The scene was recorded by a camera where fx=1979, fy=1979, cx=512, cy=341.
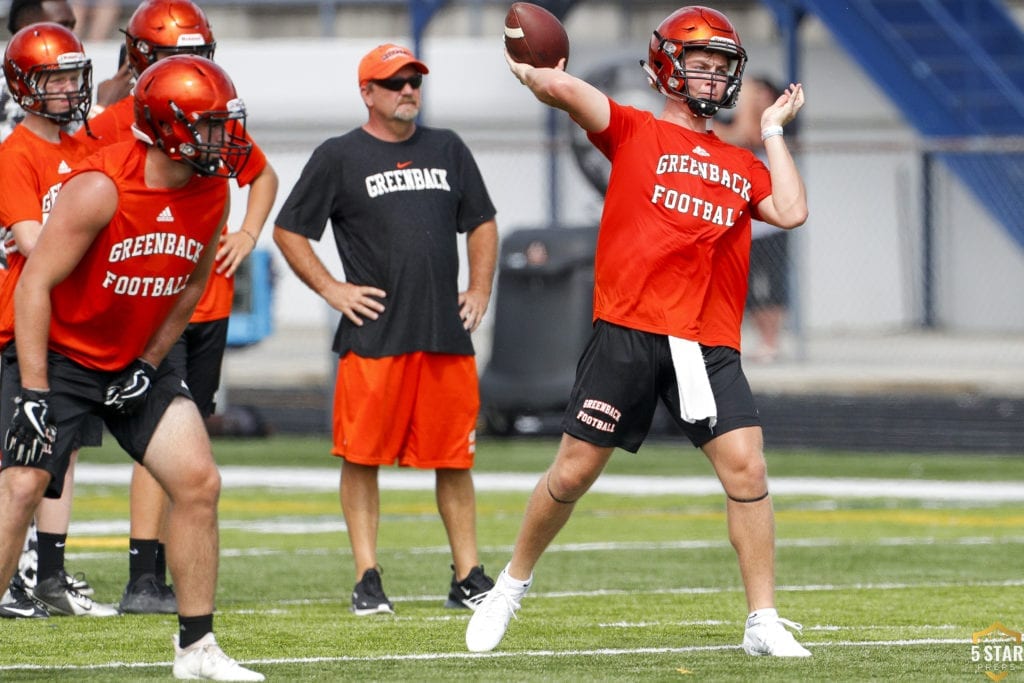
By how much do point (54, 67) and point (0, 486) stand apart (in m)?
1.85

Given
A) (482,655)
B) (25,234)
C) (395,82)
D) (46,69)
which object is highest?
(46,69)

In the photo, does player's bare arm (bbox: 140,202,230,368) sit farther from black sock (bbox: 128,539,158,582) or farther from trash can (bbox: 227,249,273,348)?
trash can (bbox: 227,249,273,348)

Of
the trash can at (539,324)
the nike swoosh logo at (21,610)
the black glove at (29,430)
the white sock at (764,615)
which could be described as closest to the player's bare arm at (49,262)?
the black glove at (29,430)

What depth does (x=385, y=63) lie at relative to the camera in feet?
25.6

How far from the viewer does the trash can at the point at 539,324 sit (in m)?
15.4

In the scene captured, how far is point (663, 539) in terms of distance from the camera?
10195 mm

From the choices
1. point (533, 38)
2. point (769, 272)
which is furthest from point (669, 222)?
point (769, 272)

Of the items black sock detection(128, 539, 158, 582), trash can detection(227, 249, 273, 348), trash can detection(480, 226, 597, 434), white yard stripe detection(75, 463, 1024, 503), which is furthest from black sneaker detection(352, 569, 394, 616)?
trash can detection(227, 249, 273, 348)

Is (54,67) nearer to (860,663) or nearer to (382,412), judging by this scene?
(382,412)

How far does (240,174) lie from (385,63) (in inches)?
32.5

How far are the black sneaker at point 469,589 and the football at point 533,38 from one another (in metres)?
2.15

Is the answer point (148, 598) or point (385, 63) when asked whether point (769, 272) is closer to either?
point (385, 63)

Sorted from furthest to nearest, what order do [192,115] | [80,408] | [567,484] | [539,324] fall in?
[539,324] < [567,484] < [80,408] < [192,115]

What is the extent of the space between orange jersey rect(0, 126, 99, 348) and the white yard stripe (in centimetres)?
577
